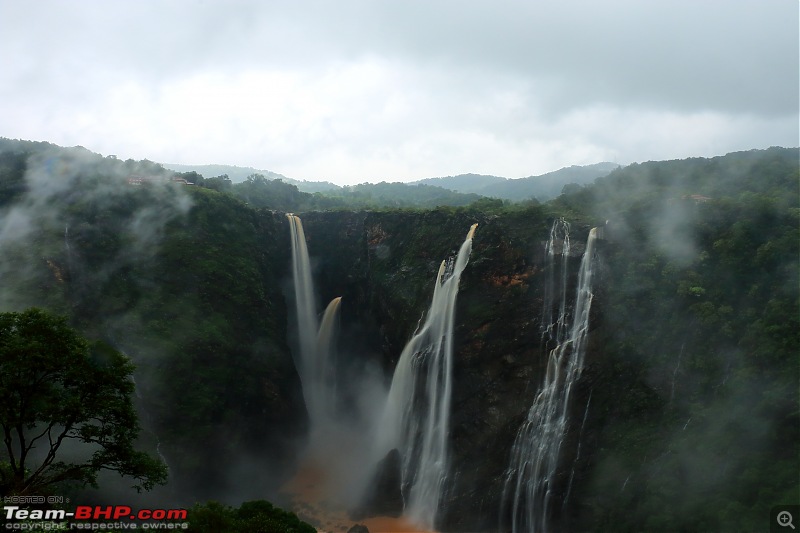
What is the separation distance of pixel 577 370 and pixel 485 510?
790 centimetres

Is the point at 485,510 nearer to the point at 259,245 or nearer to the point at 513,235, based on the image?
the point at 513,235

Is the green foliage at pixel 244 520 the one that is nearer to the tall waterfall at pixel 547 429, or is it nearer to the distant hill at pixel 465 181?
the tall waterfall at pixel 547 429

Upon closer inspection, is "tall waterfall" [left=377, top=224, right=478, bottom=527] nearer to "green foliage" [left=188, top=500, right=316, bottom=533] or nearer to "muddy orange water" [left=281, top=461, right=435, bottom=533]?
"muddy orange water" [left=281, top=461, right=435, bottom=533]

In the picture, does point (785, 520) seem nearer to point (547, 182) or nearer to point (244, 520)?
point (244, 520)

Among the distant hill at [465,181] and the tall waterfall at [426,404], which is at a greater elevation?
the distant hill at [465,181]

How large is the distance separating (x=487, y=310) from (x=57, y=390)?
19483 mm

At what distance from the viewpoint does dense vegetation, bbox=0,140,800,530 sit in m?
19.0

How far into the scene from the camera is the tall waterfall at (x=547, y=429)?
870 inches

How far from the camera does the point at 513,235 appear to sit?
2741 cm

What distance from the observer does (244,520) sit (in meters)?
13.6

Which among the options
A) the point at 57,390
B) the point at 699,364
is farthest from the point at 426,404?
the point at 57,390

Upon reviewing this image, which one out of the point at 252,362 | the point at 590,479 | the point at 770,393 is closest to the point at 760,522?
the point at 770,393

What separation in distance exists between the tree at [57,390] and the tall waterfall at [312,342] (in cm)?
2330

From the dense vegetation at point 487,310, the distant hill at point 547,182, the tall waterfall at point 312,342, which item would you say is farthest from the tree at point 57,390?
the distant hill at point 547,182
